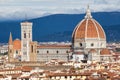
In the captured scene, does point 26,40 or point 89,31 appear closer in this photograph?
point 89,31

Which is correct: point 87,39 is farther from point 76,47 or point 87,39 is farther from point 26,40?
point 26,40

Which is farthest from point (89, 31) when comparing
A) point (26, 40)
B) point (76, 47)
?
point (26, 40)

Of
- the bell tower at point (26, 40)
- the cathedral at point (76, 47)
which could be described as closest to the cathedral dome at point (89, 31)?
the cathedral at point (76, 47)

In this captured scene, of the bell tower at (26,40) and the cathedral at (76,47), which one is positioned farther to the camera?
the bell tower at (26,40)

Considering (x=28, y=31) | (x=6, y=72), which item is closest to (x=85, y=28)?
(x=28, y=31)

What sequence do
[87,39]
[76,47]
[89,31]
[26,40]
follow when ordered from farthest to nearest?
[26,40] < [89,31] < [87,39] < [76,47]

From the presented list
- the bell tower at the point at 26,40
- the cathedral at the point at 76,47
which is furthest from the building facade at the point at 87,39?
the bell tower at the point at 26,40

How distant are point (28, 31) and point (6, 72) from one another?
47774 mm

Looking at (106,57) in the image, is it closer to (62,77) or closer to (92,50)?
(92,50)

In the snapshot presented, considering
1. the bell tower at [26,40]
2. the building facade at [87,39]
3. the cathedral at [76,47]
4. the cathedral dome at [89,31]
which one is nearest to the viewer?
the building facade at [87,39]

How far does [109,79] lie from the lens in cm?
5822

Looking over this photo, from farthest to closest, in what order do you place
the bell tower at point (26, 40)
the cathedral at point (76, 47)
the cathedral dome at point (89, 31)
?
1. the bell tower at point (26, 40)
2. the cathedral dome at point (89, 31)
3. the cathedral at point (76, 47)

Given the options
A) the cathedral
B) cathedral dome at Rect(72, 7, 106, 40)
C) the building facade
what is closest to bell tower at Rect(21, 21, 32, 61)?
the cathedral

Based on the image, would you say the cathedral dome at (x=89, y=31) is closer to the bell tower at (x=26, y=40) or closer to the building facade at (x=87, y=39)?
the building facade at (x=87, y=39)
